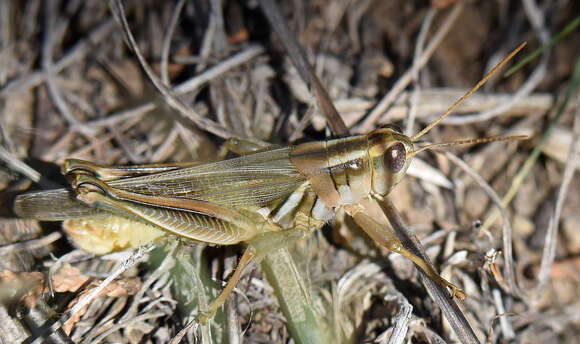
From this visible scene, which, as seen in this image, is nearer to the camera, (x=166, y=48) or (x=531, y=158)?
(x=531, y=158)

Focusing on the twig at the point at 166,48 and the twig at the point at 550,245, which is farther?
the twig at the point at 166,48

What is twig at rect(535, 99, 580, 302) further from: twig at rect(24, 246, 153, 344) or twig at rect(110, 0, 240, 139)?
twig at rect(24, 246, 153, 344)

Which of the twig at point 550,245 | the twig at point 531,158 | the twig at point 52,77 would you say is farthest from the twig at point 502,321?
the twig at point 52,77

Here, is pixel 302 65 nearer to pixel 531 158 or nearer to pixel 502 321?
pixel 531 158

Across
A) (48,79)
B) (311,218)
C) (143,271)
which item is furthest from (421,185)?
(48,79)

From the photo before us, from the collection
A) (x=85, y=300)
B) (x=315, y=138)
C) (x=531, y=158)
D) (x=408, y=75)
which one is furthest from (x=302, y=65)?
(x=85, y=300)

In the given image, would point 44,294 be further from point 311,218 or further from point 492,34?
point 492,34

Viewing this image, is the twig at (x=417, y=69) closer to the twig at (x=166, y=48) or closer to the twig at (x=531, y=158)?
the twig at (x=531, y=158)
